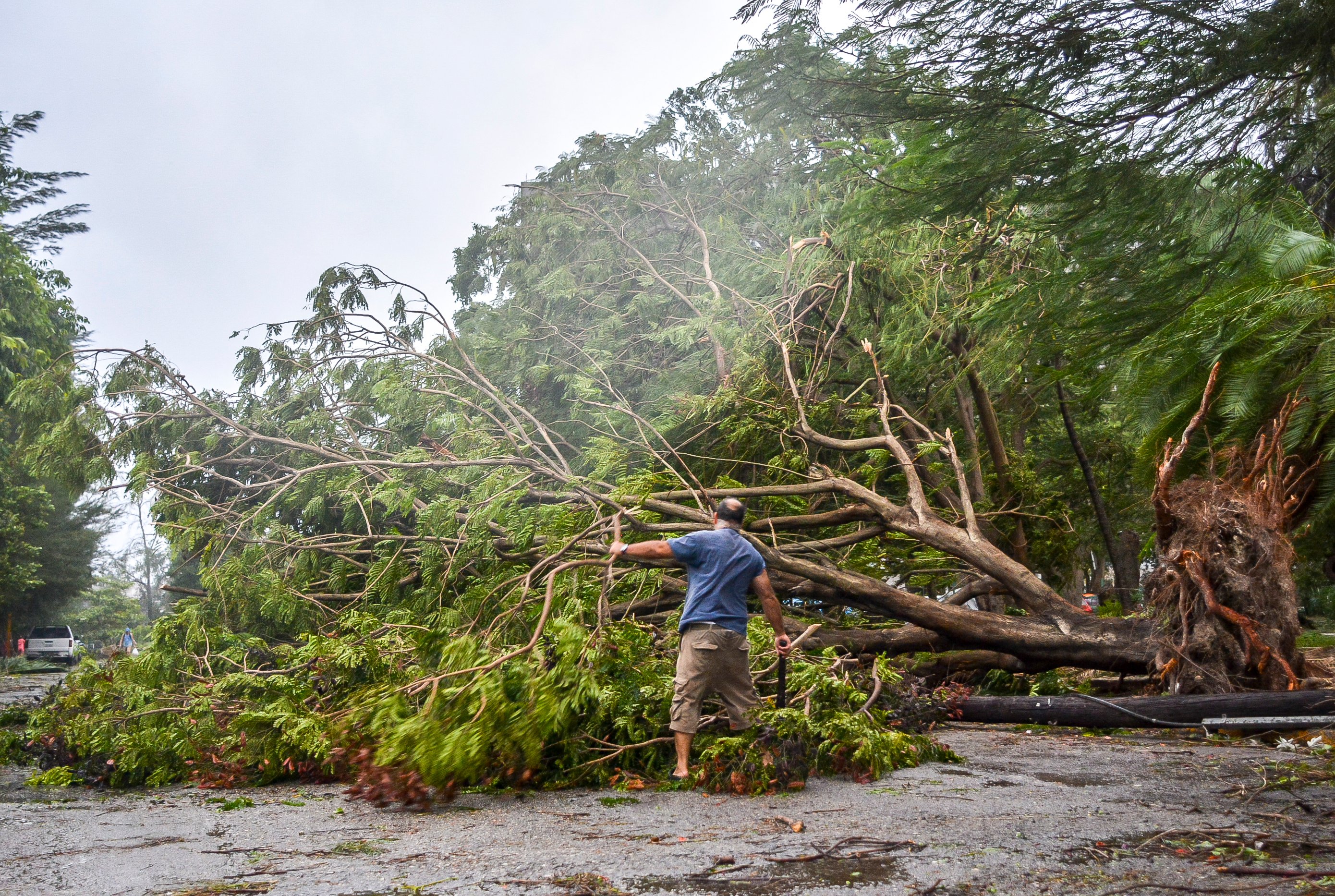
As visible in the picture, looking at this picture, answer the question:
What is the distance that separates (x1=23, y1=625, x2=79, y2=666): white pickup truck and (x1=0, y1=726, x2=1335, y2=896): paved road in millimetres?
30247

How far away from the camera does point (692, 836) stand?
3.81 m

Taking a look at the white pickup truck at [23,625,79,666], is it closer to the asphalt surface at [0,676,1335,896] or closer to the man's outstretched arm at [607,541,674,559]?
the asphalt surface at [0,676,1335,896]

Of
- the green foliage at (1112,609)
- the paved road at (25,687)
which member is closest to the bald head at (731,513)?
the paved road at (25,687)

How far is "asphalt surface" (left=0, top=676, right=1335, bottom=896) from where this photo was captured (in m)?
3.12

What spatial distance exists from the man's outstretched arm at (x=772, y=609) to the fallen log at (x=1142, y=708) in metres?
2.79

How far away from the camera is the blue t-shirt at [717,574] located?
16.6ft

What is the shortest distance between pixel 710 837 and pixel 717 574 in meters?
1.57

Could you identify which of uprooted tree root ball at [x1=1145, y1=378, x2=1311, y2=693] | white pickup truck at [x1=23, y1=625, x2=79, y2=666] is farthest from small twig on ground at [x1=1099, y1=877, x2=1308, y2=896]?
white pickup truck at [x1=23, y1=625, x2=79, y2=666]

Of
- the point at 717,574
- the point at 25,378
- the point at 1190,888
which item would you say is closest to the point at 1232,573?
the point at 717,574

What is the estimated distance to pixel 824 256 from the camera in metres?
10.0

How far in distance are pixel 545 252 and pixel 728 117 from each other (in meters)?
3.12

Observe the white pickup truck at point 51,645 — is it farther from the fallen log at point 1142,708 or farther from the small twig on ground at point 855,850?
the small twig on ground at point 855,850

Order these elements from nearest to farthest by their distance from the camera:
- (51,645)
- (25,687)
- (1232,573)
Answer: (1232,573), (25,687), (51,645)

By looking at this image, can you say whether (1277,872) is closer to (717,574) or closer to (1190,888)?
(1190,888)
